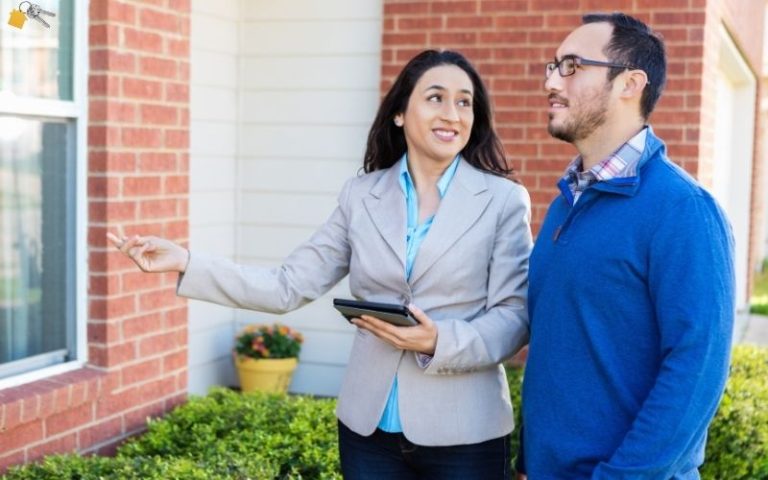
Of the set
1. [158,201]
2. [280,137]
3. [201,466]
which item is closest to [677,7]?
[280,137]

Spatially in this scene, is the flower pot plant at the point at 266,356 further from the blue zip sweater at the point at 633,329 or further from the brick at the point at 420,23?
the blue zip sweater at the point at 633,329

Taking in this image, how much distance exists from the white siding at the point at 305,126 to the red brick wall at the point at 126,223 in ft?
5.14

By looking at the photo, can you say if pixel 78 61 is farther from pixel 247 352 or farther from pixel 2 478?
pixel 247 352

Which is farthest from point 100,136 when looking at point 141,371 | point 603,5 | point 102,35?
point 603,5

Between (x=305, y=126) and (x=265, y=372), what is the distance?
5.24 feet

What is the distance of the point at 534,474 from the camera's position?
8.59 ft

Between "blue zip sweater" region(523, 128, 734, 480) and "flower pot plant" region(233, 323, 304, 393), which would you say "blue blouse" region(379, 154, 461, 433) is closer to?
"blue zip sweater" region(523, 128, 734, 480)

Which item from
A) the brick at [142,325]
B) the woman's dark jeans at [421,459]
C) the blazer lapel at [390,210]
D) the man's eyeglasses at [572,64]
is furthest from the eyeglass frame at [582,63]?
the brick at [142,325]

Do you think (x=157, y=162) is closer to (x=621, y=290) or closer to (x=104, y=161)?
(x=104, y=161)

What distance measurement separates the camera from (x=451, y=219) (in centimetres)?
301

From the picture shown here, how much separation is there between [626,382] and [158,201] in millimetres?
3124

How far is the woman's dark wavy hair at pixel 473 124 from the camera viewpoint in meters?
3.21

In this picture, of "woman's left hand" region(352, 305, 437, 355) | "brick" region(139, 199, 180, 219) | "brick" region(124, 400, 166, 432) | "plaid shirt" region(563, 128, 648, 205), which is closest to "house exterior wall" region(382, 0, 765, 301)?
"brick" region(139, 199, 180, 219)

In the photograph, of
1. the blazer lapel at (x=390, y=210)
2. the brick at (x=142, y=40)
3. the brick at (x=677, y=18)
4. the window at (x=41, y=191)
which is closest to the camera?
the blazer lapel at (x=390, y=210)
